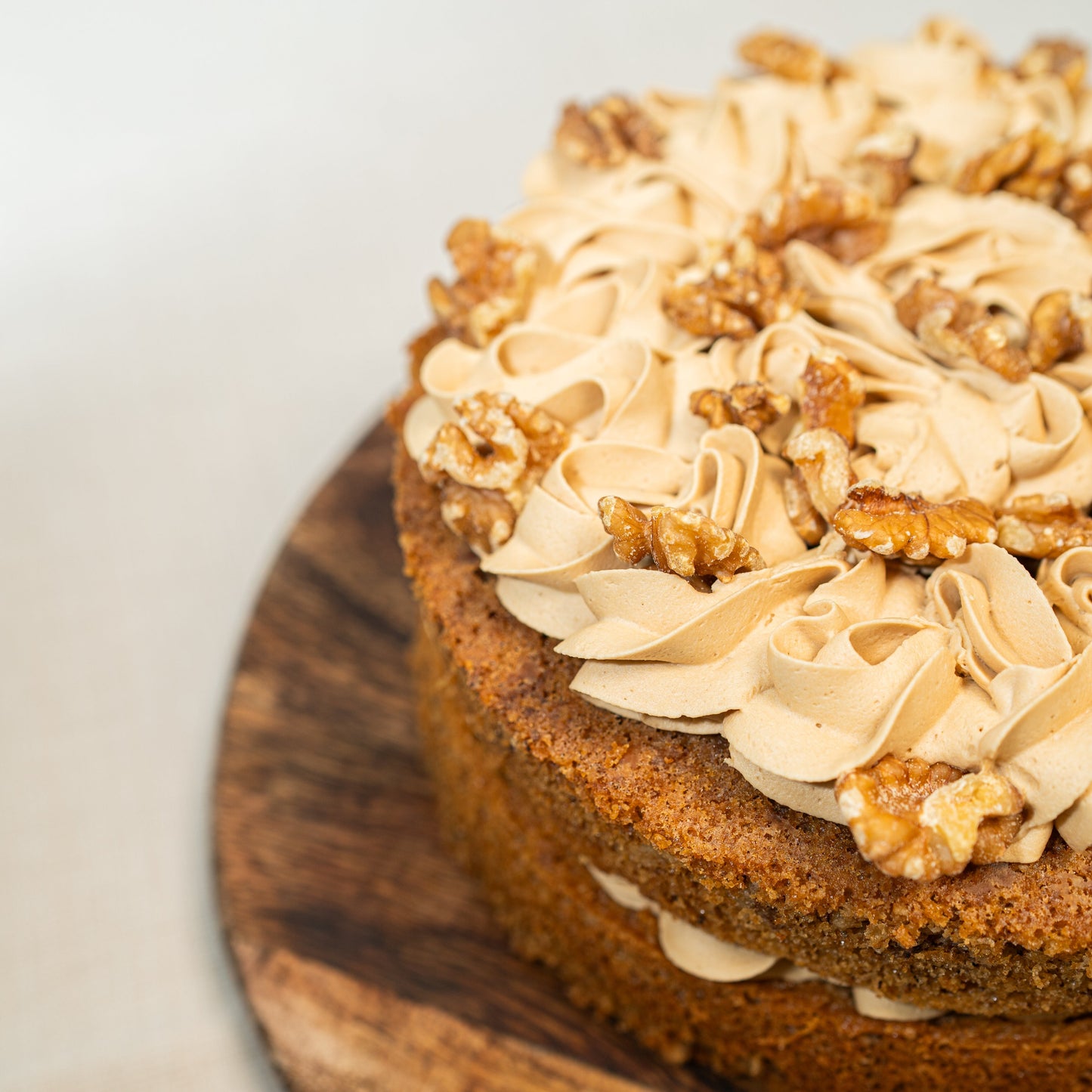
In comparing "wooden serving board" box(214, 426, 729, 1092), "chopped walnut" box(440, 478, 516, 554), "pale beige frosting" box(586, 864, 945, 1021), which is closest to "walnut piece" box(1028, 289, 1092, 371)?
"chopped walnut" box(440, 478, 516, 554)

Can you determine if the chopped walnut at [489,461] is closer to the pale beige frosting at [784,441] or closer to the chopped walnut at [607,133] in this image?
the pale beige frosting at [784,441]

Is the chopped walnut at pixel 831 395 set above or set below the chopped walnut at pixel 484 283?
below

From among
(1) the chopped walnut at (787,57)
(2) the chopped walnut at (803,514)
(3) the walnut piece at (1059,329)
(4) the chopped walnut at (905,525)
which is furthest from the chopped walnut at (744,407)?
(1) the chopped walnut at (787,57)

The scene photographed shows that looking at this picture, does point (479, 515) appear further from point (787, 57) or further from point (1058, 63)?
point (1058, 63)

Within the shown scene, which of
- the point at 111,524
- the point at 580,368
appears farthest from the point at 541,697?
the point at 111,524

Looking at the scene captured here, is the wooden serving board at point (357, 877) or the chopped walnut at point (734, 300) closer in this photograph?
the chopped walnut at point (734, 300)

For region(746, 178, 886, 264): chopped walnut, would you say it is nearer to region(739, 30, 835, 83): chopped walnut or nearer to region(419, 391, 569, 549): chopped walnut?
region(739, 30, 835, 83): chopped walnut

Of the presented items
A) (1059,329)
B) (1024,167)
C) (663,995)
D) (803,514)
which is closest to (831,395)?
(803,514)

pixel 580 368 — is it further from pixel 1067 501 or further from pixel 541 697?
Answer: pixel 1067 501
